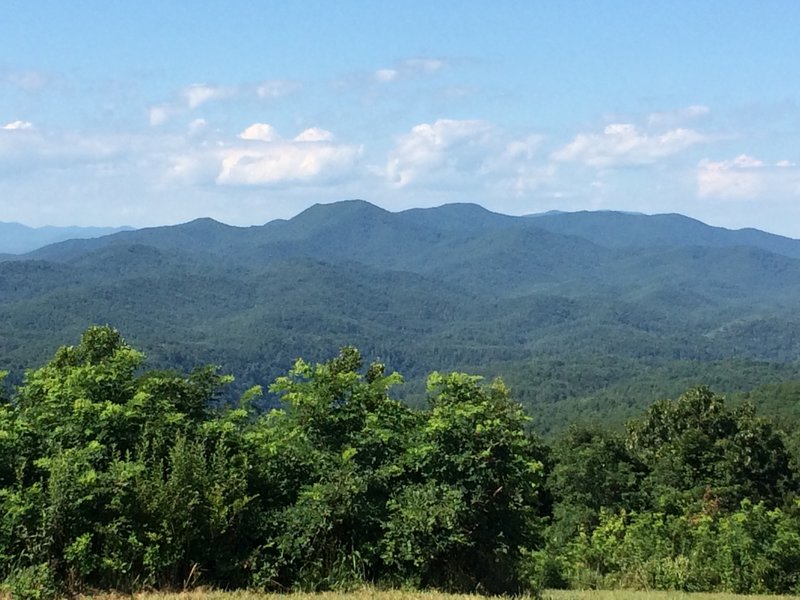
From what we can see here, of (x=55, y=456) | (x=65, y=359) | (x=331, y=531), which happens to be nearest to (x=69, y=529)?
(x=55, y=456)

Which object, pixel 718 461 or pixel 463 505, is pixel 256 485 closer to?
pixel 463 505

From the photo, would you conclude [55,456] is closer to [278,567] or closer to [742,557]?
[278,567]

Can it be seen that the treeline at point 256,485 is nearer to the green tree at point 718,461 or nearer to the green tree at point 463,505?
the green tree at point 463,505

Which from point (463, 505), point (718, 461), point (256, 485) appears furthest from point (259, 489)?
point (718, 461)

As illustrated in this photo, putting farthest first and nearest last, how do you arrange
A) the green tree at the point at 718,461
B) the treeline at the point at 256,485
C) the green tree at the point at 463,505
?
the green tree at the point at 718,461 → the green tree at the point at 463,505 → the treeline at the point at 256,485

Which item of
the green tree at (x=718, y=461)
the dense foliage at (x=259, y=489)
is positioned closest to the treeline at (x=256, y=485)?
the dense foliage at (x=259, y=489)

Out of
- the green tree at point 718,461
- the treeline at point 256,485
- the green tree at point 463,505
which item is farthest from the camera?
the green tree at point 718,461

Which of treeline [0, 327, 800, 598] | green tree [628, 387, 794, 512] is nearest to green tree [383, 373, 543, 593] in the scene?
treeline [0, 327, 800, 598]

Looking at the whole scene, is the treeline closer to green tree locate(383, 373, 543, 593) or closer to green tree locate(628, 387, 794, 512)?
green tree locate(383, 373, 543, 593)

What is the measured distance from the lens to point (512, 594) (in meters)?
10.4

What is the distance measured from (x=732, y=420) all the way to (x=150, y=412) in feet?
131

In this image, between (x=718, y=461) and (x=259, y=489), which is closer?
(x=259, y=489)

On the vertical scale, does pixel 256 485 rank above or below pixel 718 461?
above

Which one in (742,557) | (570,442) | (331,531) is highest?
(331,531)
